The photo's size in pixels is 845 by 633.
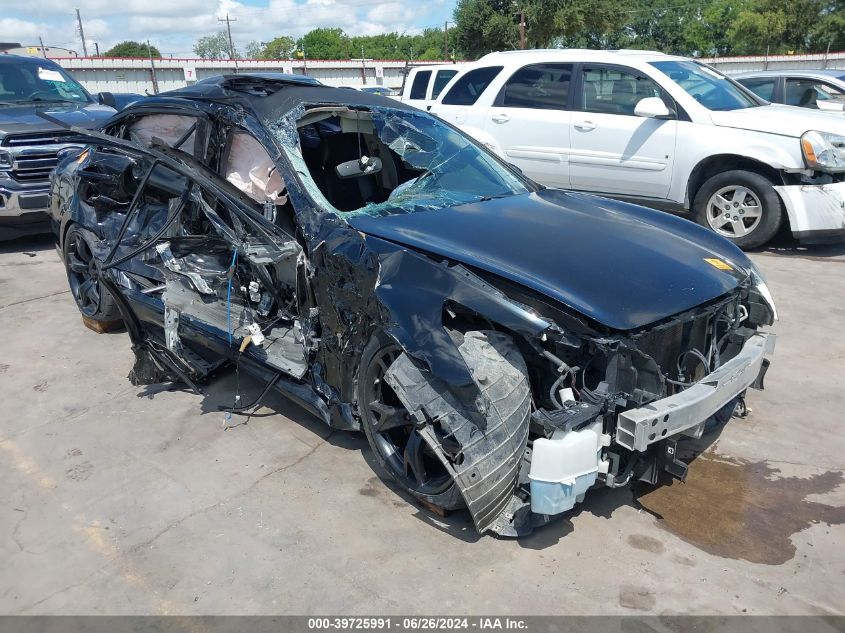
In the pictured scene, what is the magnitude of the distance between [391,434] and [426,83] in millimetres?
8098

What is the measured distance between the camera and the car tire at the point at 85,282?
16.9 feet

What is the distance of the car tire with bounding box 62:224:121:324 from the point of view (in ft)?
16.9

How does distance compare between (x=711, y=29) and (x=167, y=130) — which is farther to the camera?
(x=711, y=29)

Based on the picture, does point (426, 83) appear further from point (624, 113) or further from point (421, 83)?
point (624, 113)

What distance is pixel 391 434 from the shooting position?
3.26 metres

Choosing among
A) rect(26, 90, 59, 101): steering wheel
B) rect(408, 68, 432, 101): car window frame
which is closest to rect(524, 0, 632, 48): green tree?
rect(408, 68, 432, 101): car window frame

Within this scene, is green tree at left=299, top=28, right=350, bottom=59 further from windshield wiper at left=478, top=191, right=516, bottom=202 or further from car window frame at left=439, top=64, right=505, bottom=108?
windshield wiper at left=478, top=191, right=516, bottom=202

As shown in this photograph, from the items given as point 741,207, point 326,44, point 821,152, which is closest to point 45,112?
point 741,207

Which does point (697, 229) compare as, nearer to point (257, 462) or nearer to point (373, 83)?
point (257, 462)

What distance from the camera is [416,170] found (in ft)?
14.0

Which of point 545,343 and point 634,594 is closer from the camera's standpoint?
point 634,594

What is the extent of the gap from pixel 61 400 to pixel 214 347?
3.77 feet

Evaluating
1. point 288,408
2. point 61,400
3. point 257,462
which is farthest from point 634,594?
point 61,400

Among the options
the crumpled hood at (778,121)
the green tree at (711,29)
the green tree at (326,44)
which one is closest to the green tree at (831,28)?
the green tree at (711,29)
